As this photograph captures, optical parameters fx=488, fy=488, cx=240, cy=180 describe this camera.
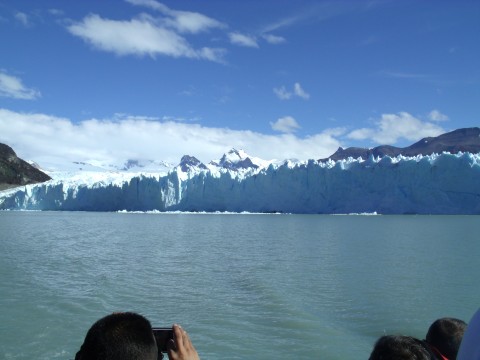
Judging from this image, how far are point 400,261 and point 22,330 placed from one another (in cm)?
1173

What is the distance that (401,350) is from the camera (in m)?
1.57

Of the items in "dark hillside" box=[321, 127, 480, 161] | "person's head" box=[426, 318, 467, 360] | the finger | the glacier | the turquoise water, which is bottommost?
the turquoise water

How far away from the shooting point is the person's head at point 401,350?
1.55 m

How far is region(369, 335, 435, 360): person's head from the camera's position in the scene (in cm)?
155

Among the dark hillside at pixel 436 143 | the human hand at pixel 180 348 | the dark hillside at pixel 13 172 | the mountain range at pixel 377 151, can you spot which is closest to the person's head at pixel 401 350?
the human hand at pixel 180 348

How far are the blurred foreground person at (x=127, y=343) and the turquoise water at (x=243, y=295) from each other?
5048 millimetres

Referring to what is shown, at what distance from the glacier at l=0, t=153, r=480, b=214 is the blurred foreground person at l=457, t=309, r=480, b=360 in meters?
41.8

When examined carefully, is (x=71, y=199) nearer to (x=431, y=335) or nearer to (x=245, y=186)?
(x=245, y=186)

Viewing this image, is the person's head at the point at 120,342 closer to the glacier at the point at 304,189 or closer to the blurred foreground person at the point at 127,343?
the blurred foreground person at the point at 127,343

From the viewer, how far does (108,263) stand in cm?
1478

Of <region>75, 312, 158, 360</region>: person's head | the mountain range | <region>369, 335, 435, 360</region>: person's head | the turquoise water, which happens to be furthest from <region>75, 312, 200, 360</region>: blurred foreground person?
the mountain range

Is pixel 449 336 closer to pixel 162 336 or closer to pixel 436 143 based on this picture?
pixel 162 336

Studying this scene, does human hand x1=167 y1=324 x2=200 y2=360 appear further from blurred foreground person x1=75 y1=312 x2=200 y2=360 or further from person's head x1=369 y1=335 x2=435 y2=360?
person's head x1=369 y1=335 x2=435 y2=360

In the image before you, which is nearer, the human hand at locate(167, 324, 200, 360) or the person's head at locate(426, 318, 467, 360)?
the human hand at locate(167, 324, 200, 360)
